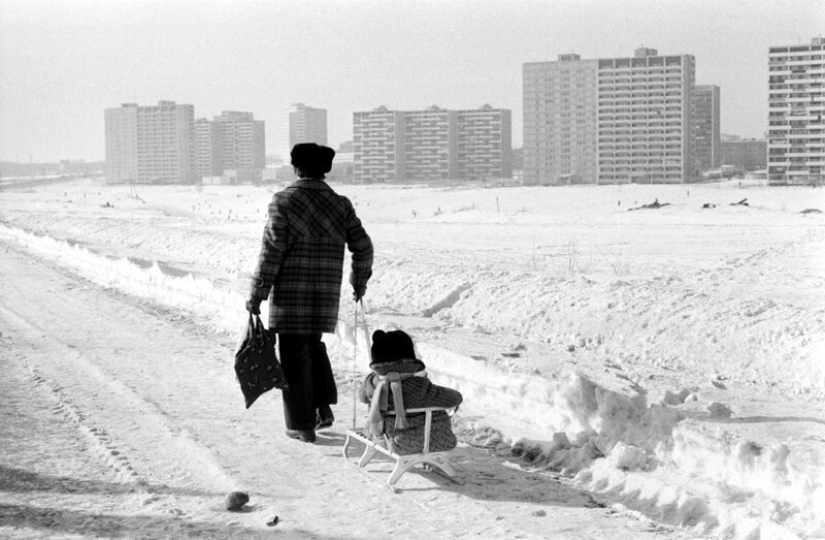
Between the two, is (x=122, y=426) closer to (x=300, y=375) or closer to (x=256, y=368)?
(x=256, y=368)

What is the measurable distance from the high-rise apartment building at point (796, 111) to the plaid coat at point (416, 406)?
14091 centimetres

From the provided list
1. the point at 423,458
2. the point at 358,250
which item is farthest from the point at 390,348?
the point at 358,250

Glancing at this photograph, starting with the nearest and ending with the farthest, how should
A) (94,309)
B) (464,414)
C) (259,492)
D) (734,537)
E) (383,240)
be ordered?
(734,537) → (259,492) → (464,414) → (94,309) → (383,240)

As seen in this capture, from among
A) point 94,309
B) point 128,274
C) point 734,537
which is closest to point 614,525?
point 734,537

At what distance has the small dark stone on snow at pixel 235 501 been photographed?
17.6 feet

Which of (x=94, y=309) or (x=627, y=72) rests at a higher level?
(x=627, y=72)

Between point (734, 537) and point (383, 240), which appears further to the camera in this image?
point (383, 240)

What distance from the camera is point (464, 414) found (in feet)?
25.1

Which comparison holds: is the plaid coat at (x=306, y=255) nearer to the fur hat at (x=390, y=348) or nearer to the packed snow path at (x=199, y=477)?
the fur hat at (x=390, y=348)

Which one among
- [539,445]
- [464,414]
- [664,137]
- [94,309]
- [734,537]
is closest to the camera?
[734,537]

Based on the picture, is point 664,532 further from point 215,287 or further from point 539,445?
point 215,287

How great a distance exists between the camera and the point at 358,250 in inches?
264

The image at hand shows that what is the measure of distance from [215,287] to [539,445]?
837cm

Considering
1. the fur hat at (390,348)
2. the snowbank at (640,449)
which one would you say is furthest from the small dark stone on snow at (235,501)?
the snowbank at (640,449)
